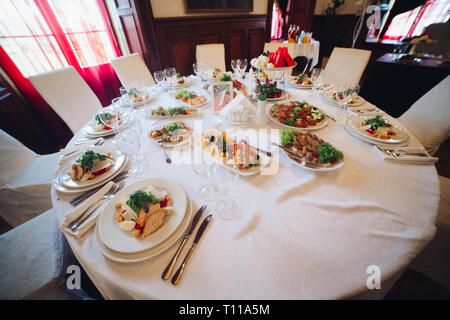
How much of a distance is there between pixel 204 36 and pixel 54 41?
2.21 metres

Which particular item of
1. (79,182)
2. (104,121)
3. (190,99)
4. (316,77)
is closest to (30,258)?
(79,182)

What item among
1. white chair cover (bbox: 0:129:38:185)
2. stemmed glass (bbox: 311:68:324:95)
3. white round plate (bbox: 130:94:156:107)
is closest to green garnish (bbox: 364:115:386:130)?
stemmed glass (bbox: 311:68:324:95)

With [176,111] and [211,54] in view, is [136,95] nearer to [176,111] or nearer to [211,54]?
[176,111]

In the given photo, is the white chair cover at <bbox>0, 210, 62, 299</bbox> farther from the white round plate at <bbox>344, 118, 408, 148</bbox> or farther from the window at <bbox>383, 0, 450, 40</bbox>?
the window at <bbox>383, 0, 450, 40</bbox>

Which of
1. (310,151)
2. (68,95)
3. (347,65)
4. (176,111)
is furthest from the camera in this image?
(347,65)

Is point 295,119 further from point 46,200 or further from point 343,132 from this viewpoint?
point 46,200

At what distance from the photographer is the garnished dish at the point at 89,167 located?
0.85 meters

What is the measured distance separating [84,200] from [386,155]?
1.51 meters

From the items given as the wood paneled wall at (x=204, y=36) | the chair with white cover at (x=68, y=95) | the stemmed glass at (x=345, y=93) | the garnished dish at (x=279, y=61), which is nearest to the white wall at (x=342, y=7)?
the wood paneled wall at (x=204, y=36)

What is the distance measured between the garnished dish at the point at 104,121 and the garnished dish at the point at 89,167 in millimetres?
362

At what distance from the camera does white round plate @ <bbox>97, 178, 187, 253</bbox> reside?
0.58 metres

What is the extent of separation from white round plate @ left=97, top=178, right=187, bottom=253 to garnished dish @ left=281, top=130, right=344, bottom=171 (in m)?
0.61

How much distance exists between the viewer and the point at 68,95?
164 centimetres

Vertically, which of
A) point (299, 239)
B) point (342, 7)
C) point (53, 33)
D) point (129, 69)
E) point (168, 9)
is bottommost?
point (299, 239)
